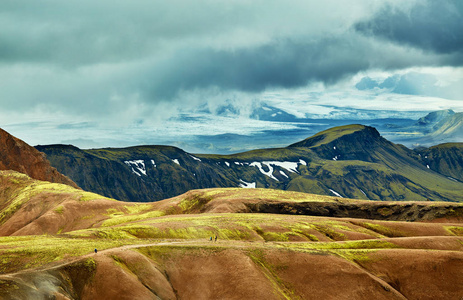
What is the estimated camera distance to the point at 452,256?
97.1 meters

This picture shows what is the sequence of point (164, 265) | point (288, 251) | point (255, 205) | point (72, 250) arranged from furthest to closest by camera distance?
point (255, 205) → point (288, 251) → point (164, 265) → point (72, 250)

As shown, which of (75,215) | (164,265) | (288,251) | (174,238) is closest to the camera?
(164,265)

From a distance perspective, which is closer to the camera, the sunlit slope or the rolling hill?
the rolling hill

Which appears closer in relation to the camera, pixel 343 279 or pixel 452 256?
pixel 343 279

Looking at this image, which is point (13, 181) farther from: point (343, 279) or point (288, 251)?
point (343, 279)

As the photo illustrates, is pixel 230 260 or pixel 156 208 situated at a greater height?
pixel 230 260

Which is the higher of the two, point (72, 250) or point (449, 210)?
point (72, 250)

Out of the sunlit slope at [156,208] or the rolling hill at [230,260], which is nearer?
the rolling hill at [230,260]

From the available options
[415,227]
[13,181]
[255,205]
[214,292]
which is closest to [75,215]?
[13,181]

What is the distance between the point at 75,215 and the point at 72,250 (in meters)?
83.6

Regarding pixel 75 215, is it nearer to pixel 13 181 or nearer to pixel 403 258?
pixel 13 181

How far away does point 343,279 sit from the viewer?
8769 centimetres

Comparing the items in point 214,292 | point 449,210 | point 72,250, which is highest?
point 72,250

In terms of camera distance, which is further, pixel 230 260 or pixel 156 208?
pixel 156 208
